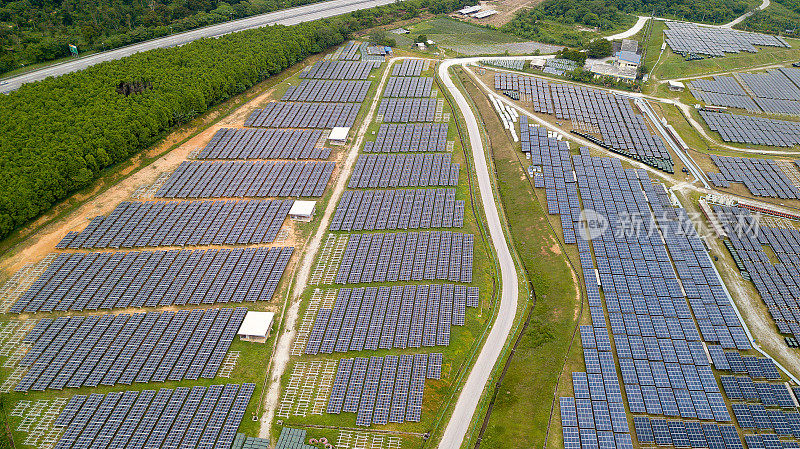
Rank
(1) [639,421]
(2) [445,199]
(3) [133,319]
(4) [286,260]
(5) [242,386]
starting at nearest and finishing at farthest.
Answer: (1) [639,421] < (5) [242,386] < (3) [133,319] < (4) [286,260] < (2) [445,199]

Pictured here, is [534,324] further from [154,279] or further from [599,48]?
[599,48]

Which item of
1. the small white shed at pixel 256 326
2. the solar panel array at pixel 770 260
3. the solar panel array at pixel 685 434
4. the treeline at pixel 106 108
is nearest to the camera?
the solar panel array at pixel 685 434

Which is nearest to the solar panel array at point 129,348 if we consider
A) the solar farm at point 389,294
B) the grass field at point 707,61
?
the solar farm at point 389,294

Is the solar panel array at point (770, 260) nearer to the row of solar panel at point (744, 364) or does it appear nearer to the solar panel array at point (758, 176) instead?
the row of solar panel at point (744, 364)

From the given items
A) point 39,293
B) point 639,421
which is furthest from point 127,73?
point 639,421

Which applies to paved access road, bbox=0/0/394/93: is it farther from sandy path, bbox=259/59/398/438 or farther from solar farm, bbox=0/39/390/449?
sandy path, bbox=259/59/398/438

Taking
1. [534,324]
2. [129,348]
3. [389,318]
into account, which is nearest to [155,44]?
[129,348]

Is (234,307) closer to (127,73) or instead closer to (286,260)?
(286,260)

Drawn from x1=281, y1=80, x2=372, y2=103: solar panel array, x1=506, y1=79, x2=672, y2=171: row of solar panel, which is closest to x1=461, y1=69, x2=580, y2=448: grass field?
x1=506, y1=79, x2=672, y2=171: row of solar panel
